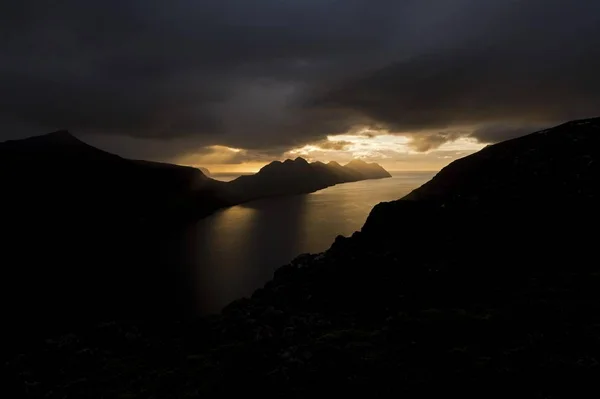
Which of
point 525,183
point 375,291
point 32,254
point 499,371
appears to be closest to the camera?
point 499,371

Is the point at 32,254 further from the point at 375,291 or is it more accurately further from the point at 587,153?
the point at 587,153

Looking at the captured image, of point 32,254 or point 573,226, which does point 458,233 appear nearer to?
point 573,226

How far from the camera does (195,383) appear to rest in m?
31.7

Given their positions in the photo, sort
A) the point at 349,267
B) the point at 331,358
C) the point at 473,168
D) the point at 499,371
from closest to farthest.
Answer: the point at 499,371, the point at 331,358, the point at 349,267, the point at 473,168

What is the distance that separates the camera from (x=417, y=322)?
124ft

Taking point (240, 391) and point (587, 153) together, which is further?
point (587, 153)

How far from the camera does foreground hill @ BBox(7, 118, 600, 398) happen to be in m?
25.9

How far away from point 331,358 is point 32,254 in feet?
620

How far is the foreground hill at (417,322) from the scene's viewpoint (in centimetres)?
2592

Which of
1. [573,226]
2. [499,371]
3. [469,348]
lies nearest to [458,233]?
[573,226]

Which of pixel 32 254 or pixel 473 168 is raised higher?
pixel 473 168

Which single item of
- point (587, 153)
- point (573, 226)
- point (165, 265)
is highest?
point (587, 153)

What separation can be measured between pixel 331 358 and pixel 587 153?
98001 mm

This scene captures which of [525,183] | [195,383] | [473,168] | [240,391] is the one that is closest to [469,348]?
[240,391]
